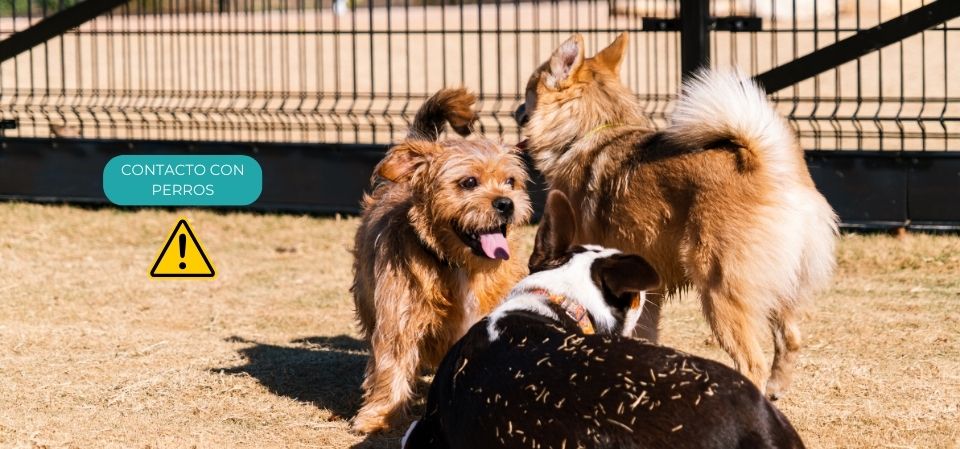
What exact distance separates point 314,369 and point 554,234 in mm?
2264

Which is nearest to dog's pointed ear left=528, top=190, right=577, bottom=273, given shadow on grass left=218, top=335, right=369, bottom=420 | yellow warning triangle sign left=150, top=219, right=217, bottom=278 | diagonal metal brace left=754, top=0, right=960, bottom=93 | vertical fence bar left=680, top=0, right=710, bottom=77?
shadow on grass left=218, top=335, right=369, bottom=420

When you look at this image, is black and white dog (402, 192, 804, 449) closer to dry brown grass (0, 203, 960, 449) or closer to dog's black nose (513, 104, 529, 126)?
dry brown grass (0, 203, 960, 449)

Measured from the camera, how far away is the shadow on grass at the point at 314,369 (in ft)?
19.2

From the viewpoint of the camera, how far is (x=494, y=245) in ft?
17.0

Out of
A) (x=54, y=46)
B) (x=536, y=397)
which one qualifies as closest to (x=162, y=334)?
(x=536, y=397)

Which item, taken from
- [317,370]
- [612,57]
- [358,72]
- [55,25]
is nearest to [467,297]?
[317,370]

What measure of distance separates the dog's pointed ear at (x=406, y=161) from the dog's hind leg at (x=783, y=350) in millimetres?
1595

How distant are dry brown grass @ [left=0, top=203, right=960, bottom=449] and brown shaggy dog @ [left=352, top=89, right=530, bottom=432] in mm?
344

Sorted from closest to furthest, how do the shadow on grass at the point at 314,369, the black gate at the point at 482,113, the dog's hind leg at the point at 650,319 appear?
1. the dog's hind leg at the point at 650,319
2. the shadow on grass at the point at 314,369
3. the black gate at the point at 482,113

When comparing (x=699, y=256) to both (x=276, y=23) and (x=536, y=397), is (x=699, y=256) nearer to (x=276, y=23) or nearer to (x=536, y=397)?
(x=536, y=397)

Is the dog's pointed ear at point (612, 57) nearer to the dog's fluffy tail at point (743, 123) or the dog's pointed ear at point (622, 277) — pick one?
the dog's fluffy tail at point (743, 123)

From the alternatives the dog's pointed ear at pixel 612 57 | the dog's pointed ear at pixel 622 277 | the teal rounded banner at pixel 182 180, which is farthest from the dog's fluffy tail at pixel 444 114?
the teal rounded banner at pixel 182 180

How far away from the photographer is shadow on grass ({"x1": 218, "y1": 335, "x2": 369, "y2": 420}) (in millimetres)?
5863

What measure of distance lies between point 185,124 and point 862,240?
6924 mm
